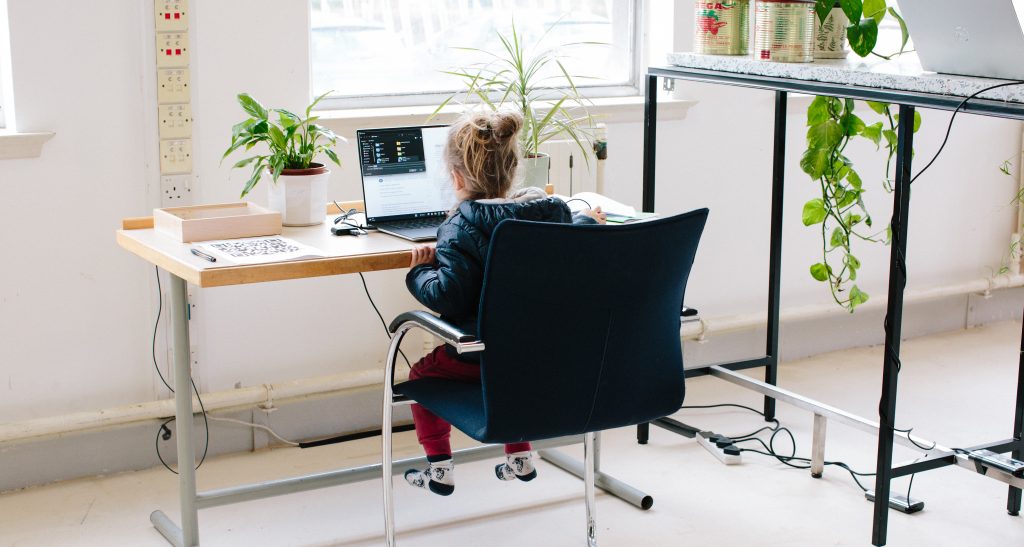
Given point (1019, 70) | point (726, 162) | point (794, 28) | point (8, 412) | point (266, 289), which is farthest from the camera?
point (726, 162)

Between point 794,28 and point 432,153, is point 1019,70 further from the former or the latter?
point 432,153

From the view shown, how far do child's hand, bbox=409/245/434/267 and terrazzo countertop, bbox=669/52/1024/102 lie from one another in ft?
2.97

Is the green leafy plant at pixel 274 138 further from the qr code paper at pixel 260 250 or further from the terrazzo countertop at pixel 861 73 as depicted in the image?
the terrazzo countertop at pixel 861 73

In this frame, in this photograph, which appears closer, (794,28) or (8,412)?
(794,28)

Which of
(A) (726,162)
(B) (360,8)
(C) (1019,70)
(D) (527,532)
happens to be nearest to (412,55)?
(B) (360,8)

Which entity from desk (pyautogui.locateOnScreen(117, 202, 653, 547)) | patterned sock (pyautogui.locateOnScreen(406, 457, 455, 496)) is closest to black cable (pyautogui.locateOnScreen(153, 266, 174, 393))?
desk (pyautogui.locateOnScreen(117, 202, 653, 547))

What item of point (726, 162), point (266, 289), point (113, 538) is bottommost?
point (113, 538)

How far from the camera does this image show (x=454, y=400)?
2.28 metres

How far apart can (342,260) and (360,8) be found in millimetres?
1175

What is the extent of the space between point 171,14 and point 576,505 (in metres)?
1.57

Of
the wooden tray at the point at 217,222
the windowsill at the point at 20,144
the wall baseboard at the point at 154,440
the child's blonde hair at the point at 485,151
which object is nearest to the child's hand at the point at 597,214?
the child's blonde hair at the point at 485,151

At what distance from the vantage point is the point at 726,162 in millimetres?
3861

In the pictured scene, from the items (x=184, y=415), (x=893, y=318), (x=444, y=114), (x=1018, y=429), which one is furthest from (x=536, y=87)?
(x=1018, y=429)

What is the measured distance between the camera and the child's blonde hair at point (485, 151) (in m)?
2.36
